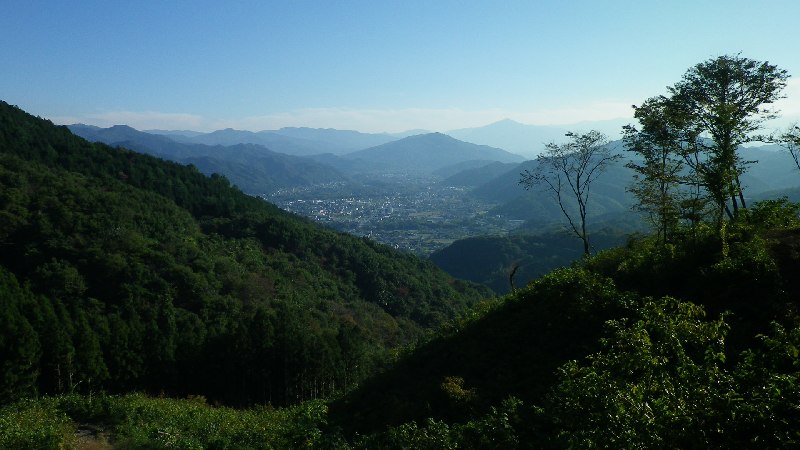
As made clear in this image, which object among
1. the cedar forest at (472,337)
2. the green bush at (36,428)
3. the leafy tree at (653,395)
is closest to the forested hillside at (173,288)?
the cedar forest at (472,337)

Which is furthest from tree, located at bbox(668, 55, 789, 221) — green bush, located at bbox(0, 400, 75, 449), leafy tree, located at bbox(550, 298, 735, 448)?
green bush, located at bbox(0, 400, 75, 449)

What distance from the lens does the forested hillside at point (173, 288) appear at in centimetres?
2678

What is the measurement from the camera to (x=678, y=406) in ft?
11.1

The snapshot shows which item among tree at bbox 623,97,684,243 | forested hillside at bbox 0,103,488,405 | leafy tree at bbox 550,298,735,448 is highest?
tree at bbox 623,97,684,243

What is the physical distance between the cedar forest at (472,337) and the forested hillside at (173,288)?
7.0 inches

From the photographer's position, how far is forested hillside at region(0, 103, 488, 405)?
1054 inches

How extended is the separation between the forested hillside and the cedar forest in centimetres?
18

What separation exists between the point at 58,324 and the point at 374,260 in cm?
3973

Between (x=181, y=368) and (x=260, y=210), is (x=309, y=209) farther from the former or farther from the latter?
(x=181, y=368)

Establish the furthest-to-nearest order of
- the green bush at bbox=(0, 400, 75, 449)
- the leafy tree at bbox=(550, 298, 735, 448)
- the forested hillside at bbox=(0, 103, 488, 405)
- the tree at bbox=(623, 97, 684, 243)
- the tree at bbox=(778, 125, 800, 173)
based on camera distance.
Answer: the forested hillside at bbox=(0, 103, 488, 405)
the tree at bbox=(778, 125, 800, 173)
the tree at bbox=(623, 97, 684, 243)
the green bush at bbox=(0, 400, 75, 449)
the leafy tree at bbox=(550, 298, 735, 448)

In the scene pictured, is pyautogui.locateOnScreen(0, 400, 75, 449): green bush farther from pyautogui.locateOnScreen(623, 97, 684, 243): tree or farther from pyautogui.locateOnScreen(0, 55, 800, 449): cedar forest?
pyautogui.locateOnScreen(623, 97, 684, 243): tree

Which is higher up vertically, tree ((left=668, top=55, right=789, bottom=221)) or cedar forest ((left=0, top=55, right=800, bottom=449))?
tree ((left=668, top=55, right=789, bottom=221))

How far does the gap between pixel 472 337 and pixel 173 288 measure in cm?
3155

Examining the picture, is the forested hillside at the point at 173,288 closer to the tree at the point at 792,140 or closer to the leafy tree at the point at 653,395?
the tree at the point at 792,140
